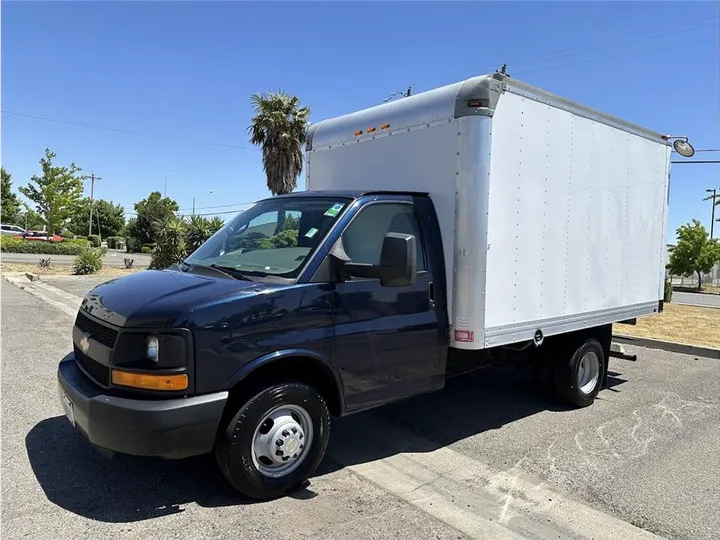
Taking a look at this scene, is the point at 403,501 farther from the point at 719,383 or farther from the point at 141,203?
the point at 141,203

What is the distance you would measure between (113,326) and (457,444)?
119 inches

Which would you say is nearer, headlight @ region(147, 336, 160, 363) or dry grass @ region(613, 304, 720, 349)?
headlight @ region(147, 336, 160, 363)

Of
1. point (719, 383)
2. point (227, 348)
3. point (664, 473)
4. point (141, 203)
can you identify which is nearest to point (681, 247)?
point (719, 383)

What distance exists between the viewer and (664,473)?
164 inches

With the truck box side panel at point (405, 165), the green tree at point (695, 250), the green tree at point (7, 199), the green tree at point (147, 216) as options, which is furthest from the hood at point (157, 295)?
the green tree at point (7, 199)

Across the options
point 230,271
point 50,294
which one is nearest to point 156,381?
point 230,271

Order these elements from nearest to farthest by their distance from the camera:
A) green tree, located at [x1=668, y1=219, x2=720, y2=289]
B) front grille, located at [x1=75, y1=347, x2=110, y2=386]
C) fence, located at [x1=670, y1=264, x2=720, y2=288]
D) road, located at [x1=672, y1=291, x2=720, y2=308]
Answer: front grille, located at [x1=75, y1=347, x2=110, y2=386] < road, located at [x1=672, y1=291, x2=720, y2=308] < green tree, located at [x1=668, y1=219, x2=720, y2=289] < fence, located at [x1=670, y1=264, x2=720, y2=288]

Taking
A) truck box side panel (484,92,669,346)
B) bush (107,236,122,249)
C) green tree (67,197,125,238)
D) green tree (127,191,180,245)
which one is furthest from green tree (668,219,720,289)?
green tree (67,197,125,238)

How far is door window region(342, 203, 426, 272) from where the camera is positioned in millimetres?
3932

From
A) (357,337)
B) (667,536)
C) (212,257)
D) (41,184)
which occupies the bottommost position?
(667,536)

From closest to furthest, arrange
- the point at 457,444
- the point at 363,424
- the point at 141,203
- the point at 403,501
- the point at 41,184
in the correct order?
the point at 403,501 → the point at 457,444 → the point at 363,424 → the point at 41,184 → the point at 141,203

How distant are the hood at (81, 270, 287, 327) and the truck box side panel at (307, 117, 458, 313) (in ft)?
5.49

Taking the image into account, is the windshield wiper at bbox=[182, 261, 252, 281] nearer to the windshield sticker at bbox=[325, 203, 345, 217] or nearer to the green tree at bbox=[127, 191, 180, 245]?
the windshield sticker at bbox=[325, 203, 345, 217]

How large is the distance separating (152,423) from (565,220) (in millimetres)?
4097
